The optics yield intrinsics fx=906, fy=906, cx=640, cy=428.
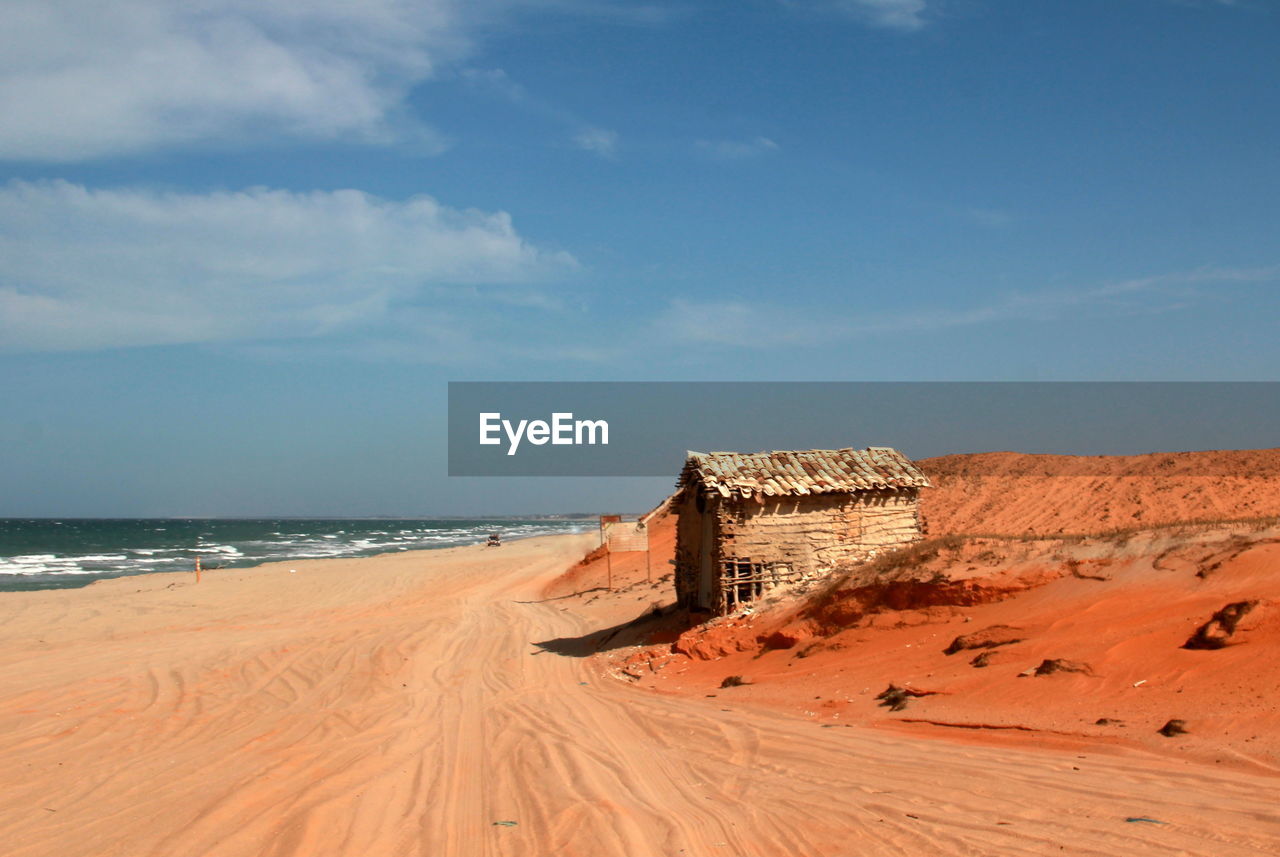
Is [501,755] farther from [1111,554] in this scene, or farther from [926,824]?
[1111,554]

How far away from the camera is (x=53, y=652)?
826 inches

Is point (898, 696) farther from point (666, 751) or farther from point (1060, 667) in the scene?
point (666, 751)

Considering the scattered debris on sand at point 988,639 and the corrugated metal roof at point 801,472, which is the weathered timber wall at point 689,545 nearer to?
the corrugated metal roof at point 801,472

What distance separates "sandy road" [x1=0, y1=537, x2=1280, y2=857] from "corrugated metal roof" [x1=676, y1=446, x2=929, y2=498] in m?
4.01

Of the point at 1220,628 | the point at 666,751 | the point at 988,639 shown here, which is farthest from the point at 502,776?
the point at 1220,628

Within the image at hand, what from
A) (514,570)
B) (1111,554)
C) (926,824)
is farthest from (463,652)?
(514,570)

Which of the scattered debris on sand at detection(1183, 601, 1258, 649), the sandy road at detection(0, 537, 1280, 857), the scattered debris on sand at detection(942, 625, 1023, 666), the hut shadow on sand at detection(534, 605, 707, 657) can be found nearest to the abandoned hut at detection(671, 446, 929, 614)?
the hut shadow on sand at detection(534, 605, 707, 657)

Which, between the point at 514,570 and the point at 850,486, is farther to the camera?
the point at 514,570

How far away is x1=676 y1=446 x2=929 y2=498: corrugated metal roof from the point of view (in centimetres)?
1575

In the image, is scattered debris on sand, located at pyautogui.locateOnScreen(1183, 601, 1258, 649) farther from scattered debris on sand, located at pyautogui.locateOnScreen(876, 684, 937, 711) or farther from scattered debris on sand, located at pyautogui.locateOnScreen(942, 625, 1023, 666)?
scattered debris on sand, located at pyautogui.locateOnScreen(876, 684, 937, 711)

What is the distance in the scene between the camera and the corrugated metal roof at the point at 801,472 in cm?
1575

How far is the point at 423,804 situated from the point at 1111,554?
9.17 m

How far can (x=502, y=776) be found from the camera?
895 centimetres

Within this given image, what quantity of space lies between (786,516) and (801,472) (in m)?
1.07
